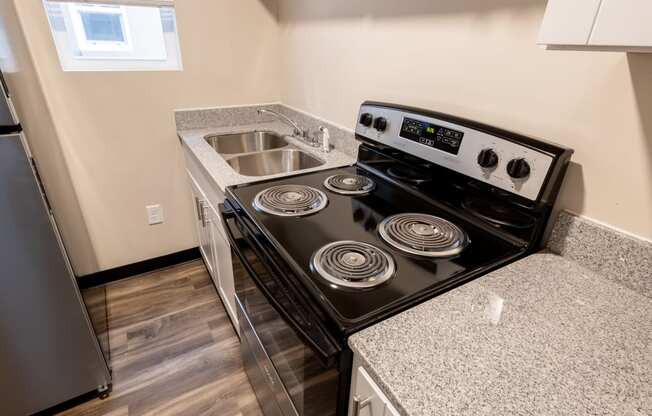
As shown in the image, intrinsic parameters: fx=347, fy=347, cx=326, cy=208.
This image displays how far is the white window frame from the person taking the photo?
5.78ft

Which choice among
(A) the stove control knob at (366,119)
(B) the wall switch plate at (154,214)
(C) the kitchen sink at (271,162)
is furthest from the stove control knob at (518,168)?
(B) the wall switch plate at (154,214)

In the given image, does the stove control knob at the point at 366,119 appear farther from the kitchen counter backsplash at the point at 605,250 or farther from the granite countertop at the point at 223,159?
the kitchen counter backsplash at the point at 605,250

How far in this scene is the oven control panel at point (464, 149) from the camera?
90 centimetres

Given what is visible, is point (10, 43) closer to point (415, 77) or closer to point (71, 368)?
point (71, 368)

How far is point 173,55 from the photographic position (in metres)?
1.99

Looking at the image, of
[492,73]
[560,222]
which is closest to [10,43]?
[492,73]

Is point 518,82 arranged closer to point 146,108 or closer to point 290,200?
point 290,200

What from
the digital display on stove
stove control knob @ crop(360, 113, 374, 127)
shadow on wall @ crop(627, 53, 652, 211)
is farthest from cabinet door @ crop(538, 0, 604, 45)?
stove control knob @ crop(360, 113, 374, 127)

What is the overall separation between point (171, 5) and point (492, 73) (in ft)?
5.52

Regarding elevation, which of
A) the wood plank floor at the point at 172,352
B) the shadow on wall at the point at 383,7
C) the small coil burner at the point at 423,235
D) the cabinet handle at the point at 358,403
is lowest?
the wood plank floor at the point at 172,352

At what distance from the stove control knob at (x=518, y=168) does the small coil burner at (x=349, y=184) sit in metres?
0.48

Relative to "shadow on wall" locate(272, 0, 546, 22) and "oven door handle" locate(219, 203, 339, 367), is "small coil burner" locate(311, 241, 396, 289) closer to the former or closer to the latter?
"oven door handle" locate(219, 203, 339, 367)

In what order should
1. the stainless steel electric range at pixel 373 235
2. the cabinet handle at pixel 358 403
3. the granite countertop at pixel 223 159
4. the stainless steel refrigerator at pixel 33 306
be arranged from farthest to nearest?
the granite countertop at pixel 223 159
the stainless steel refrigerator at pixel 33 306
the stainless steel electric range at pixel 373 235
the cabinet handle at pixel 358 403

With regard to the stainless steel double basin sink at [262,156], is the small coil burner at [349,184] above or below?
above
